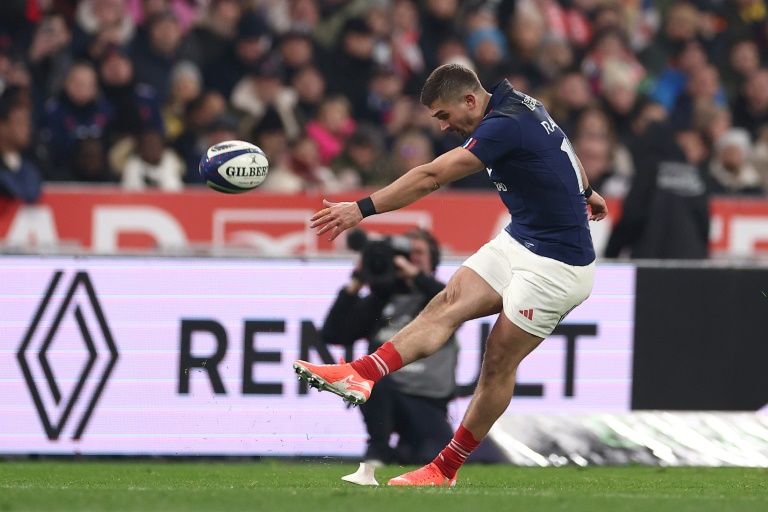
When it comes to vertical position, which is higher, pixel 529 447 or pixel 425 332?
pixel 425 332

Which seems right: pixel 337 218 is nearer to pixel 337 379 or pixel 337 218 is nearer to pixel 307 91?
pixel 337 379

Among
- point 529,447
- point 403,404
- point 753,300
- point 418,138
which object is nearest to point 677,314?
point 753,300

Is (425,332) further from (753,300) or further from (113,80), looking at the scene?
(113,80)

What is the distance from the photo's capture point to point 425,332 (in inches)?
299

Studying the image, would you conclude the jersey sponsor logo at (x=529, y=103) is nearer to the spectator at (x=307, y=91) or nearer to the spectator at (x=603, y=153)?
the spectator at (x=603, y=153)

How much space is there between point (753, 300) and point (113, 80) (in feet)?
21.0

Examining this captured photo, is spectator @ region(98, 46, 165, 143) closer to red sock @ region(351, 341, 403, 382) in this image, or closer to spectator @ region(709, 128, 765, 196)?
spectator @ region(709, 128, 765, 196)

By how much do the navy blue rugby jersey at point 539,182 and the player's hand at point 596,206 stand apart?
427 mm

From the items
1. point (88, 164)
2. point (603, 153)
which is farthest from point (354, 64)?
point (88, 164)

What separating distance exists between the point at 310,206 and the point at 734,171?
4.85 meters

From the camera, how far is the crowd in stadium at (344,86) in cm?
1299

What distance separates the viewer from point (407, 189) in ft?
23.7

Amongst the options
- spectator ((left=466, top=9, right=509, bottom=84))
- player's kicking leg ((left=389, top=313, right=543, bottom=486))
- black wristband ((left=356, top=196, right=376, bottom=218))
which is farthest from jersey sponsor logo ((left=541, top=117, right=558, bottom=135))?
spectator ((left=466, top=9, right=509, bottom=84))

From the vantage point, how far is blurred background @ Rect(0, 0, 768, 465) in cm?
978
